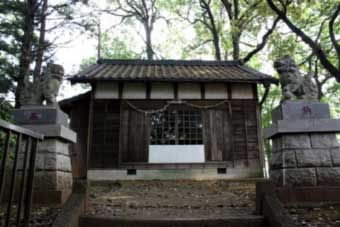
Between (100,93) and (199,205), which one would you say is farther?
(100,93)

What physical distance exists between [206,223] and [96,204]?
201cm

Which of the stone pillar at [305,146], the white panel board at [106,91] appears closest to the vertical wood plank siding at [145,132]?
the white panel board at [106,91]

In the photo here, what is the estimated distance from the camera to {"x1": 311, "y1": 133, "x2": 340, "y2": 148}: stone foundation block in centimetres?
427

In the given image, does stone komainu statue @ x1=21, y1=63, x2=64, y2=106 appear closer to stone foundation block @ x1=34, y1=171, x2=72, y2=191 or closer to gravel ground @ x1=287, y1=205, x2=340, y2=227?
stone foundation block @ x1=34, y1=171, x2=72, y2=191

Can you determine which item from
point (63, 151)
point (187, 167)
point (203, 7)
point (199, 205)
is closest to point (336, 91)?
point (203, 7)

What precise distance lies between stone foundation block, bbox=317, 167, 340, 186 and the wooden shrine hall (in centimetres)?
556

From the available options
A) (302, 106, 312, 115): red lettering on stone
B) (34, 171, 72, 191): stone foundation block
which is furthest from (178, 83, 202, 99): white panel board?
(34, 171, 72, 191): stone foundation block

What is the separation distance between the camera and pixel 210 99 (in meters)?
10.2

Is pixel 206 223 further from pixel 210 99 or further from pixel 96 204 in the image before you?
pixel 210 99

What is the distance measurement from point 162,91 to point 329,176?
6796 millimetres

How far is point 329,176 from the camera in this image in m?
4.11

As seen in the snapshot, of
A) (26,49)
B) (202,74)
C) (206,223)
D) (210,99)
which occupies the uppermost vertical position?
(26,49)

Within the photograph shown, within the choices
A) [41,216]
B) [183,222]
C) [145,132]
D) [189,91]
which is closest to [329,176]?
[183,222]

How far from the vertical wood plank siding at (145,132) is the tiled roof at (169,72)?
0.89 meters
